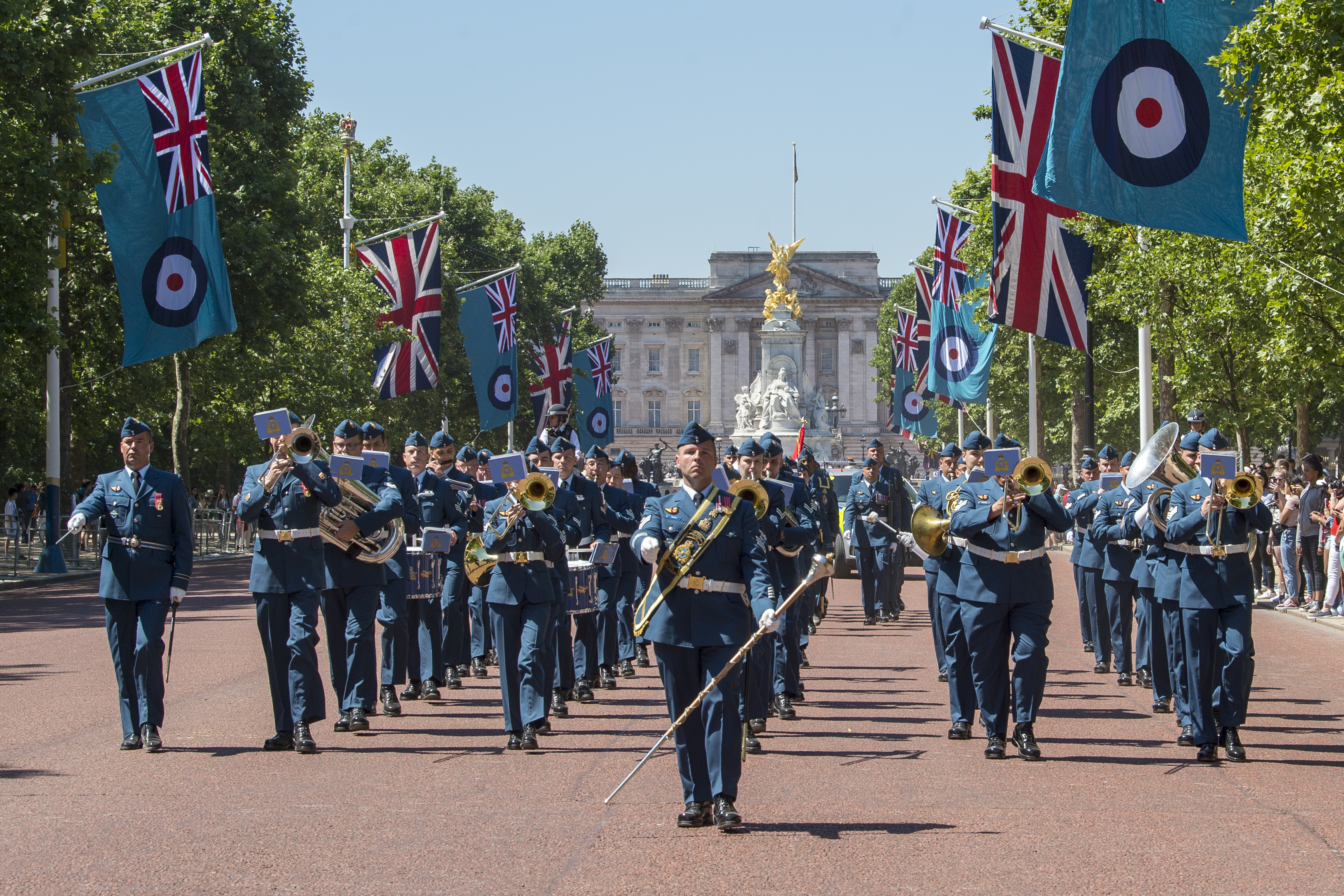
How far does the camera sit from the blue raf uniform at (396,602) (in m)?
11.8

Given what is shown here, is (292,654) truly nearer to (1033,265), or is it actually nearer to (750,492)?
(750,492)

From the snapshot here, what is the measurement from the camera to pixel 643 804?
8.46 meters

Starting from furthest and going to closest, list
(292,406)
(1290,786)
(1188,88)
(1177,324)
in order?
(292,406) → (1177,324) → (1188,88) → (1290,786)

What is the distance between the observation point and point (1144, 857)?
282 inches

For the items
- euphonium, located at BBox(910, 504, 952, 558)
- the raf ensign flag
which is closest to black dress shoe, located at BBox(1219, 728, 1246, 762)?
euphonium, located at BBox(910, 504, 952, 558)

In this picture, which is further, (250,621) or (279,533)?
(250,621)

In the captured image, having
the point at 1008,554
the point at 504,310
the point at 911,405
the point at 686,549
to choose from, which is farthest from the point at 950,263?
the point at 686,549

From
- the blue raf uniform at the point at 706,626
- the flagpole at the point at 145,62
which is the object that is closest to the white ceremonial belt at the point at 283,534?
the blue raf uniform at the point at 706,626

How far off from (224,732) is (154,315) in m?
12.1

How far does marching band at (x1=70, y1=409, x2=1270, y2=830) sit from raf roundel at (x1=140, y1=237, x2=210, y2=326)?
10.5 m

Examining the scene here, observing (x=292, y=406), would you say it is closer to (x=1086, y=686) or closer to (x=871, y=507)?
(x=871, y=507)

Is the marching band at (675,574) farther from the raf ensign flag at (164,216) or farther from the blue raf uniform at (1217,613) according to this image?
the raf ensign flag at (164,216)

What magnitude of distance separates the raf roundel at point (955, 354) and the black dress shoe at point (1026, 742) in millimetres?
24092

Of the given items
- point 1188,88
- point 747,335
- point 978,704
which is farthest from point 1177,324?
point 747,335
